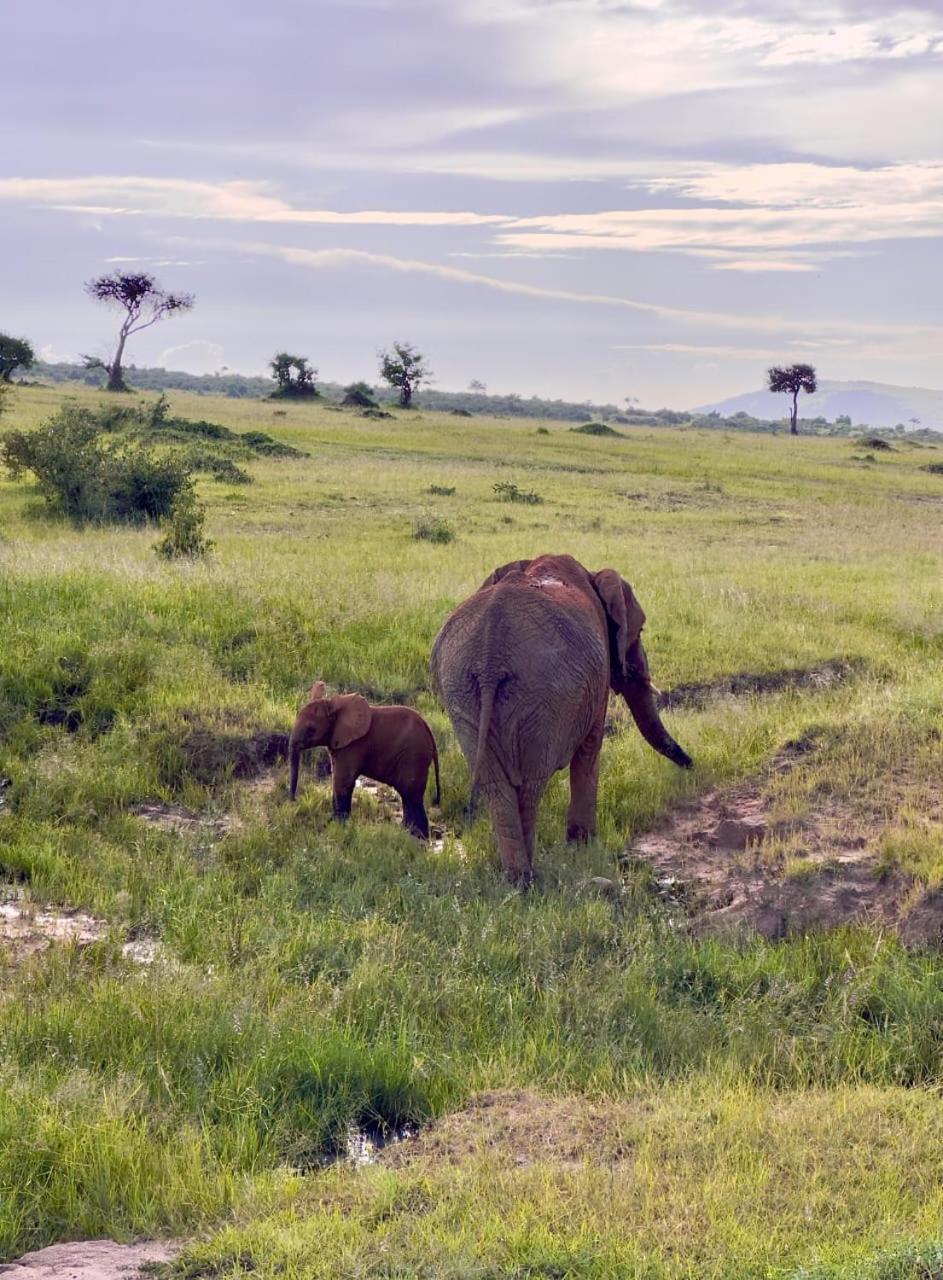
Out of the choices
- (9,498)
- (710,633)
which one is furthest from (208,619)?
(9,498)

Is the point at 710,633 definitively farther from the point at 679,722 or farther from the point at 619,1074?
the point at 619,1074

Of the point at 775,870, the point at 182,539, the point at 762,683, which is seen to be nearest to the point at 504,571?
the point at 775,870

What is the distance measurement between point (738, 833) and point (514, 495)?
20535 millimetres

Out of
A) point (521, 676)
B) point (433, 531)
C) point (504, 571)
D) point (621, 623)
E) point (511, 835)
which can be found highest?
point (504, 571)

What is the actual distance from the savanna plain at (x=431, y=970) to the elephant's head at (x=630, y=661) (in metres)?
0.24

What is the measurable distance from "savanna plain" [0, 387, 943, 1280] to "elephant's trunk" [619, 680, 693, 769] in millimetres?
161

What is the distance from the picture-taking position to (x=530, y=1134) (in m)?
4.18

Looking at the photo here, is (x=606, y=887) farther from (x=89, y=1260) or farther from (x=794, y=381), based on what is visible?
(x=794, y=381)

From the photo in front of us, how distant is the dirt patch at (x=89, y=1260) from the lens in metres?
3.40

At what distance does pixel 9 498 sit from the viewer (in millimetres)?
21141

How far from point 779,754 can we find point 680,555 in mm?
10167

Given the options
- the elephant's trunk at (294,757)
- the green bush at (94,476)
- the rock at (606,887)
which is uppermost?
the green bush at (94,476)

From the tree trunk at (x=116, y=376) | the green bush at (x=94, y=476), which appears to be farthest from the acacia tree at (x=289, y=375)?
the green bush at (x=94, y=476)

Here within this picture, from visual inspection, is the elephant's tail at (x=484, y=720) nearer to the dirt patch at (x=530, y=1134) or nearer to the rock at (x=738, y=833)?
the rock at (x=738, y=833)
